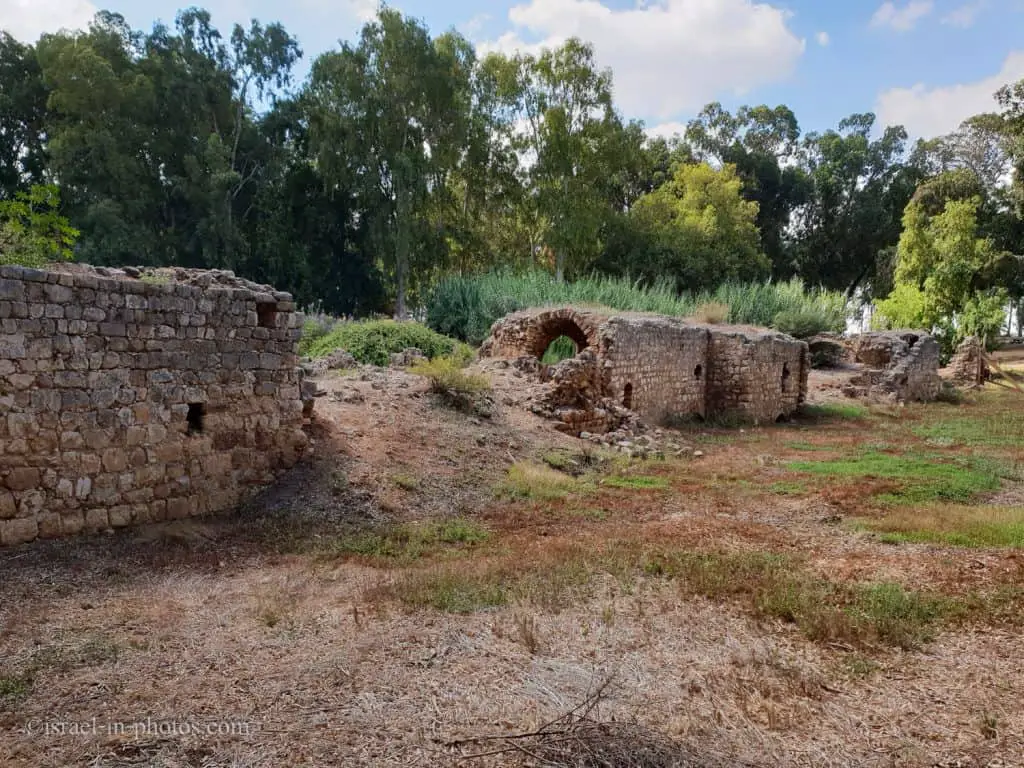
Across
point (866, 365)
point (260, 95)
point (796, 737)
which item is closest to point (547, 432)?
point (796, 737)

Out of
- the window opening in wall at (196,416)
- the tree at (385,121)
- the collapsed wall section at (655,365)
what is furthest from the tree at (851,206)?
the window opening in wall at (196,416)

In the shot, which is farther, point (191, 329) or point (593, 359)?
point (593, 359)

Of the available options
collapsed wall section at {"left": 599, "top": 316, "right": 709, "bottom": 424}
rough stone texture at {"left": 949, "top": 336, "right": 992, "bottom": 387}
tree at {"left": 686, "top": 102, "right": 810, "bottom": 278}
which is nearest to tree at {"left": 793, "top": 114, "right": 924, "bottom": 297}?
tree at {"left": 686, "top": 102, "right": 810, "bottom": 278}

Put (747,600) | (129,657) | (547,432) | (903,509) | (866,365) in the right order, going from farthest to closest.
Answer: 1. (866,365)
2. (547,432)
3. (903,509)
4. (747,600)
5. (129,657)

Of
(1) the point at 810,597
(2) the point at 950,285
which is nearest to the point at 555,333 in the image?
(1) the point at 810,597

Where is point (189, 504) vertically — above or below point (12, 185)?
below

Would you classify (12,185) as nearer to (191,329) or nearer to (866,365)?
(191,329)

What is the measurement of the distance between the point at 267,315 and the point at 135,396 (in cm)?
→ 170

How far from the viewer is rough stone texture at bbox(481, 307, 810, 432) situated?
1288 cm

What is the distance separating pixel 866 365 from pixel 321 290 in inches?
960

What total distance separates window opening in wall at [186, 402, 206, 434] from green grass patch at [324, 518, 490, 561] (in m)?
1.92

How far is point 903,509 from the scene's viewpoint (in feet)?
24.5

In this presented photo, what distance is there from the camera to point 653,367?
1442cm

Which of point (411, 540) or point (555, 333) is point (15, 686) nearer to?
point (411, 540)
